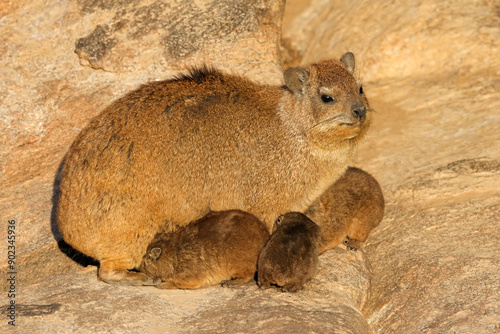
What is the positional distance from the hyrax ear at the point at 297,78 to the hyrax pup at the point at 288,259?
5.18ft

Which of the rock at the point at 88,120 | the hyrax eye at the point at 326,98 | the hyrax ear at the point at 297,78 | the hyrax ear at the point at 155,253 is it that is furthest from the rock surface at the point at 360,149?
the hyrax ear at the point at 297,78

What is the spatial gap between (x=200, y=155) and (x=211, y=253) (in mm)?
1103

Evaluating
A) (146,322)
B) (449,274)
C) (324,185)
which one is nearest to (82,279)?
(146,322)

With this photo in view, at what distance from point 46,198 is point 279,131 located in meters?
3.06

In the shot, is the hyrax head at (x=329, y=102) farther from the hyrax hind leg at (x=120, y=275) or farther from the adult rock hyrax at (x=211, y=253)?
the hyrax hind leg at (x=120, y=275)

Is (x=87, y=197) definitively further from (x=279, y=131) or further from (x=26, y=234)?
(x=279, y=131)

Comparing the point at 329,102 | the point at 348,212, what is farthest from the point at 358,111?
the point at 348,212

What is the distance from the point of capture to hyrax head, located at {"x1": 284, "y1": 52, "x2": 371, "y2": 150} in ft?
21.8

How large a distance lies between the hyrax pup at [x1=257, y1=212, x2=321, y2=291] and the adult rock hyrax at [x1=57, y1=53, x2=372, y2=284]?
0.72 m

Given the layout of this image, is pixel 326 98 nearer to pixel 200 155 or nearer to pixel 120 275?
pixel 200 155

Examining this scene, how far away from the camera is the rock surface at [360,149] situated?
227 inches

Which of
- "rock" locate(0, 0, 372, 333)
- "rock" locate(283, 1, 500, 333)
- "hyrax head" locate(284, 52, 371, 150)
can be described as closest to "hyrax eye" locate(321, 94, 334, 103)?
"hyrax head" locate(284, 52, 371, 150)

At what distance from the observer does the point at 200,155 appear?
6.80 metres

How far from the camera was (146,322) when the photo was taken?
18.0ft
